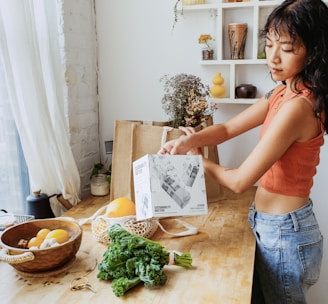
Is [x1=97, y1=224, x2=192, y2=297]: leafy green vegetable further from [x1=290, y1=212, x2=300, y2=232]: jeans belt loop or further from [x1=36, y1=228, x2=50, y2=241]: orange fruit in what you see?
[x1=290, y1=212, x2=300, y2=232]: jeans belt loop

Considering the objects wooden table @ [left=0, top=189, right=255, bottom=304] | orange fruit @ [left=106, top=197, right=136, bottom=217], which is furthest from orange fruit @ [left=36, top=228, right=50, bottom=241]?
orange fruit @ [left=106, top=197, right=136, bottom=217]

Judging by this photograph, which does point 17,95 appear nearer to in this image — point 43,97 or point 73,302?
point 43,97

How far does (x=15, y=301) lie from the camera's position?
41.6 inches

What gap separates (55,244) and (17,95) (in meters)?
0.61

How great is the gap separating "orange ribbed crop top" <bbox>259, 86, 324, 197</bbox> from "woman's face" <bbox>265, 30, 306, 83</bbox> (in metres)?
0.07

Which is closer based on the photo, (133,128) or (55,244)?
(55,244)

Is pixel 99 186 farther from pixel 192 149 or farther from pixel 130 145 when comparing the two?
pixel 192 149

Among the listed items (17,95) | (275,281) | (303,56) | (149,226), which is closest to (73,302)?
(149,226)

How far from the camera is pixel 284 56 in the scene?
118 cm

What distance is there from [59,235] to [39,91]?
0.59 m

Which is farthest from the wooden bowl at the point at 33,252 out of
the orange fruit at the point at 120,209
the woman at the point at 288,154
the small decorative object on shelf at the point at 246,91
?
the small decorative object on shelf at the point at 246,91

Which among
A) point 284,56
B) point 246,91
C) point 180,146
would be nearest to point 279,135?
point 284,56

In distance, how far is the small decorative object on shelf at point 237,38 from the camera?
1826mm

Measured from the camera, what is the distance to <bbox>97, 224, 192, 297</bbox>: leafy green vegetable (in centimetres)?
110
